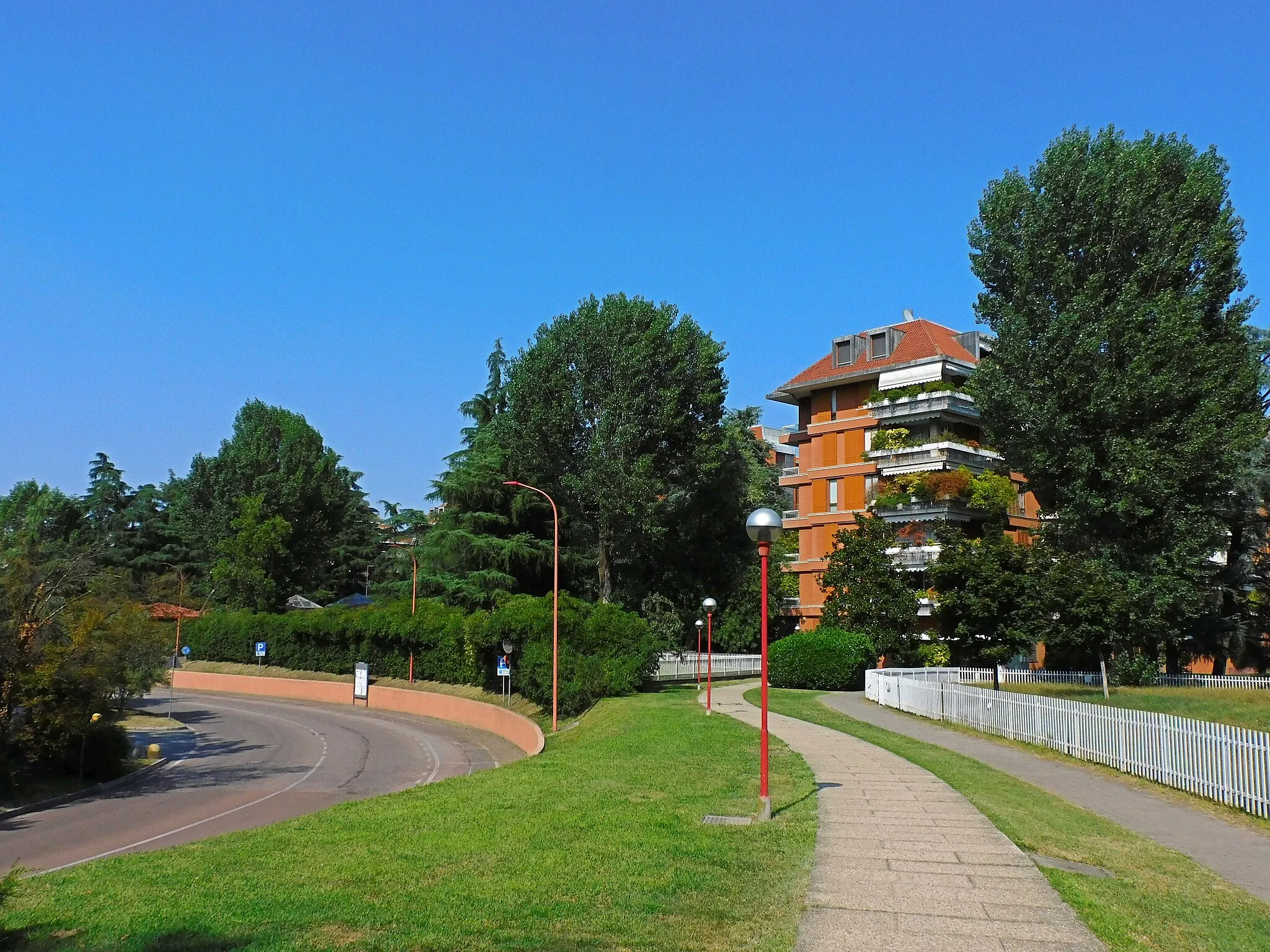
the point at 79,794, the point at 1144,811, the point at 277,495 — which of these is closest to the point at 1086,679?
the point at 1144,811

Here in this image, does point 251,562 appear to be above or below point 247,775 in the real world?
above

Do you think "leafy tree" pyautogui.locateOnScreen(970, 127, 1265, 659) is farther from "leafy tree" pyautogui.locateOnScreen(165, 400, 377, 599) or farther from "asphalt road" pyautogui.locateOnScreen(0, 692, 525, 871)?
"leafy tree" pyautogui.locateOnScreen(165, 400, 377, 599)

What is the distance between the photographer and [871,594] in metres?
42.7

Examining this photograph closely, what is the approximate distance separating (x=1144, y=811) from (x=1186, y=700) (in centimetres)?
2234

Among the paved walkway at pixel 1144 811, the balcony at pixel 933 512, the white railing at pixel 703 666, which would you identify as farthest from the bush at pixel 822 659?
the paved walkway at pixel 1144 811

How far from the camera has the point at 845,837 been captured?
10.1 metres

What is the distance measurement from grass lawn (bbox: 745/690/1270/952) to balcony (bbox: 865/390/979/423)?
3846 centimetres

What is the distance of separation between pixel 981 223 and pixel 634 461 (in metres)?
17.8

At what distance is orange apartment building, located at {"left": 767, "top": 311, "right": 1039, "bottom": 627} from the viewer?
51.8 metres

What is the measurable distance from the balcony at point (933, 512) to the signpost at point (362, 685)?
27.5 metres

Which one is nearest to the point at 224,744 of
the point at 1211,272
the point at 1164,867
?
the point at 1164,867

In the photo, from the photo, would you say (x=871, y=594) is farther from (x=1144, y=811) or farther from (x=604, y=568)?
(x=1144, y=811)

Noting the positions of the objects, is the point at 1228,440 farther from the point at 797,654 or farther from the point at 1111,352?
the point at 797,654

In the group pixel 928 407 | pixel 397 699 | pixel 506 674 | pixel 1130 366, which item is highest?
pixel 928 407
